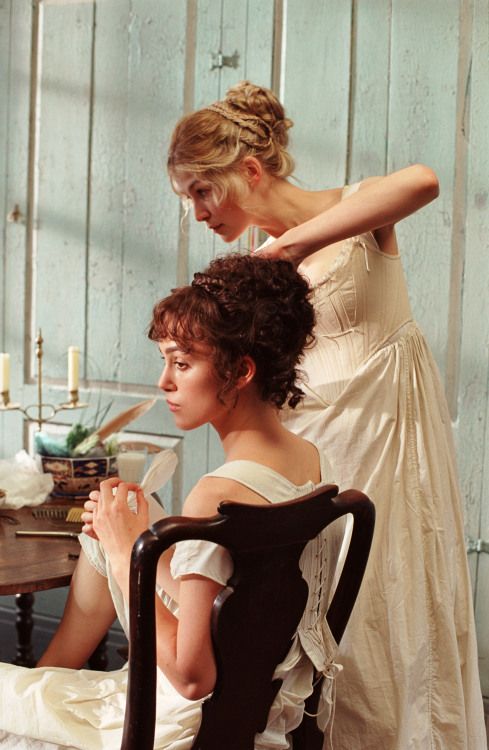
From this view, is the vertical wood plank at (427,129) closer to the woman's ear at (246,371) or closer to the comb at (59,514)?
the comb at (59,514)

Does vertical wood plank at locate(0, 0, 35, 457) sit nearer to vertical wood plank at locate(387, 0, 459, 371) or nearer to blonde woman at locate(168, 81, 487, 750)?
vertical wood plank at locate(387, 0, 459, 371)

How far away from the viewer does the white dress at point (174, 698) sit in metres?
1.37

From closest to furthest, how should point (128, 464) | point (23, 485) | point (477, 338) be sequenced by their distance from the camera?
point (23, 485) → point (128, 464) → point (477, 338)

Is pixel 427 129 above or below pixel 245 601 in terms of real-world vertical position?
above

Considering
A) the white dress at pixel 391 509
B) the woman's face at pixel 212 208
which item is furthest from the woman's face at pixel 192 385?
the woman's face at pixel 212 208

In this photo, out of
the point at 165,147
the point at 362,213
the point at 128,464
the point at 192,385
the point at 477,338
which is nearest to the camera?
the point at 192,385

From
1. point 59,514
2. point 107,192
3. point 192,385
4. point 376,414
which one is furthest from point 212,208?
point 107,192

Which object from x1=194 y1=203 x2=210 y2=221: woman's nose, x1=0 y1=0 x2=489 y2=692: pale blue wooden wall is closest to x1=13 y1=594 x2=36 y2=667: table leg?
x1=0 y1=0 x2=489 y2=692: pale blue wooden wall

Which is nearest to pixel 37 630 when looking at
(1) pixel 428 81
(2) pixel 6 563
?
(2) pixel 6 563

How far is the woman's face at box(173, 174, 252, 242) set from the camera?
1.98 meters

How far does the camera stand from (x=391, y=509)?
1884 millimetres

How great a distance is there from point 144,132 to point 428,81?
0.91 metres

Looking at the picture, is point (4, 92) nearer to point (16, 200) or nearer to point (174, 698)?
point (16, 200)

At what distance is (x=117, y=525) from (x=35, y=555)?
0.52 metres
